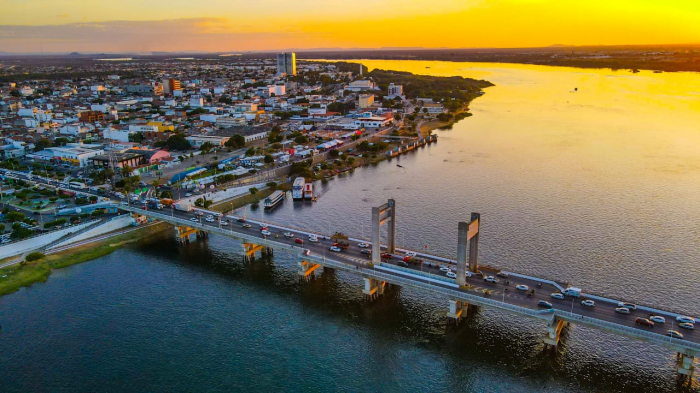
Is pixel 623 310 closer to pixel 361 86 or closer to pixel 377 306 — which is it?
pixel 377 306

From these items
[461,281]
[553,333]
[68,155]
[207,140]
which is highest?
[207,140]

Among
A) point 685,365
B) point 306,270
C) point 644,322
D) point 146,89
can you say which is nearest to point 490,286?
point 644,322

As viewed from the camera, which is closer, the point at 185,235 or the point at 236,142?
the point at 185,235

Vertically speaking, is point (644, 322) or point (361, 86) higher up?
point (361, 86)

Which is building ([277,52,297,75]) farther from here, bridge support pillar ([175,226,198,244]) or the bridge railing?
the bridge railing

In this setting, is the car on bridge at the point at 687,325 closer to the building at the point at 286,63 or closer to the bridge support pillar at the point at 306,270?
the bridge support pillar at the point at 306,270

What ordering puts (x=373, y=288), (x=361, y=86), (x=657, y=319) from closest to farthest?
1. (x=657, y=319)
2. (x=373, y=288)
3. (x=361, y=86)

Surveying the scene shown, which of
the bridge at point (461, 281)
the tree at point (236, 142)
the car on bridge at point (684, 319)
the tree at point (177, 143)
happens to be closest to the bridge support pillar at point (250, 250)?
the bridge at point (461, 281)
